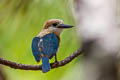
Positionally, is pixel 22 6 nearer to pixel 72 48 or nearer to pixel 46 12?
pixel 46 12

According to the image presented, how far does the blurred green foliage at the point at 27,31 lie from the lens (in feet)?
2.91

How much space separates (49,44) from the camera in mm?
874

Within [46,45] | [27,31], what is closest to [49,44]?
[46,45]

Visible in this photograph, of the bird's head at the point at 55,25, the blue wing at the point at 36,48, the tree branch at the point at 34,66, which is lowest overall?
the tree branch at the point at 34,66

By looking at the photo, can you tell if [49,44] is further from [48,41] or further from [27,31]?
[27,31]

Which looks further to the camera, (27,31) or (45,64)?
(27,31)

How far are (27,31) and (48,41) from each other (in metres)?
0.11

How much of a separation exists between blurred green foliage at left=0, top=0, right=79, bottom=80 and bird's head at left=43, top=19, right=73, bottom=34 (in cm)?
2

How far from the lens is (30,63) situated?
2.92ft

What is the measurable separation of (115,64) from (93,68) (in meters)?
0.04

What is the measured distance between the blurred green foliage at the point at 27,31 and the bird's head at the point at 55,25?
0.06 ft

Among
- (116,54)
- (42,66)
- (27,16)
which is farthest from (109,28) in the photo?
(27,16)

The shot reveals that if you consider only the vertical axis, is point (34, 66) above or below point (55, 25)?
below

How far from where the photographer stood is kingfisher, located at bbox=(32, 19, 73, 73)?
86 centimetres
